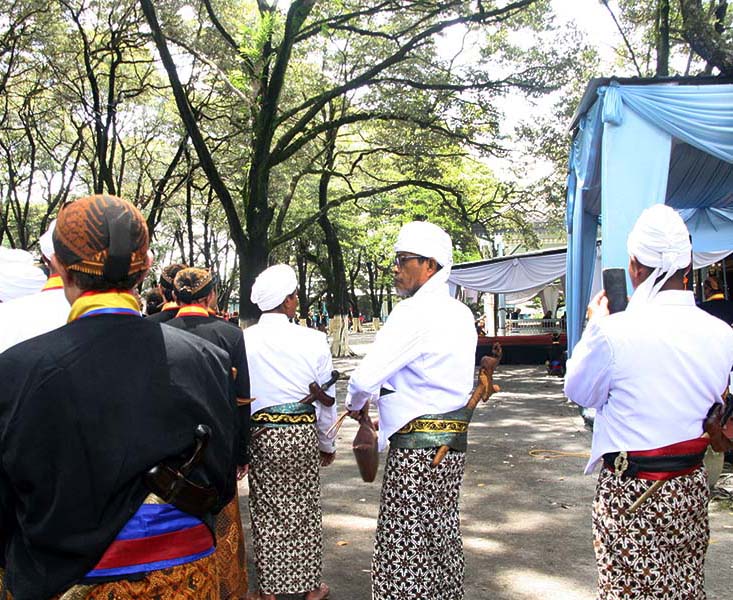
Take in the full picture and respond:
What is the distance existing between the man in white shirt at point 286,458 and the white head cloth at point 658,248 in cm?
215

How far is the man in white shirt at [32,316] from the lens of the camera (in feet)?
11.0

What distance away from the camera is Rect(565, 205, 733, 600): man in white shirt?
2.86 meters

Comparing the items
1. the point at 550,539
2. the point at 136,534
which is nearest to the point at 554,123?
the point at 550,539

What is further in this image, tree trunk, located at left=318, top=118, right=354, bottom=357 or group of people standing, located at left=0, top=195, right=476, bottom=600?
tree trunk, located at left=318, top=118, right=354, bottom=357

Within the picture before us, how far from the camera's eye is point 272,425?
4547 mm

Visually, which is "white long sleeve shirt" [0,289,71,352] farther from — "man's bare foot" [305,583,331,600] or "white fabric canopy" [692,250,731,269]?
"white fabric canopy" [692,250,731,269]

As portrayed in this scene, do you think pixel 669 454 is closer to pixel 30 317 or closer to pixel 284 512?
pixel 284 512

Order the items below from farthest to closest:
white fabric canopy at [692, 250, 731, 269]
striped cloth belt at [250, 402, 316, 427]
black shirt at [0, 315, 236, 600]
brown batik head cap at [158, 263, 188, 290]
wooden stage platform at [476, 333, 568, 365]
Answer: wooden stage platform at [476, 333, 568, 365] < white fabric canopy at [692, 250, 731, 269] < brown batik head cap at [158, 263, 188, 290] < striped cloth belt at [250, 402, 316, 427] < black shirt at [0, 315, 236, 600]

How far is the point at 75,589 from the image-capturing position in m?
2.03

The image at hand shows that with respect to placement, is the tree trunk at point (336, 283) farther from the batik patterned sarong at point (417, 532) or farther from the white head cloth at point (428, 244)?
the batik patterned sarong at point (417, 532)

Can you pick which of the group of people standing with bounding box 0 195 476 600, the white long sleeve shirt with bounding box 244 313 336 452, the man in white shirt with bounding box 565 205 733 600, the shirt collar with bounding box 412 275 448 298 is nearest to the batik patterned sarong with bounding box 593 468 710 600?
the man in white shirt with bounding box 565 205 733 600

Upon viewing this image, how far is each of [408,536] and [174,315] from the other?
8.25 feet

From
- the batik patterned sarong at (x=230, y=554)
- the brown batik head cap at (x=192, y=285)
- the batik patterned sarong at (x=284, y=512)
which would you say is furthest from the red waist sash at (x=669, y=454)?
the brown batik head cap at (x=192, y=285)

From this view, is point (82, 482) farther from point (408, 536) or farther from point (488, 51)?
point (488, 51)
